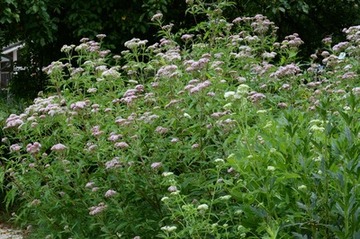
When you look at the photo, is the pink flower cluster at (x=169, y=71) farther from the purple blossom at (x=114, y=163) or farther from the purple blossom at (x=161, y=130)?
the purple blossom at (x=114, y=163)

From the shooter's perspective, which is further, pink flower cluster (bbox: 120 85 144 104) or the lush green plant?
pink flower cluster (bbox: 120 85 144 104)

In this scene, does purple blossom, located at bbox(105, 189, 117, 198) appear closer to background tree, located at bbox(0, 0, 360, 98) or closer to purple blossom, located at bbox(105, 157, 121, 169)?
purple blossom, located at bbox(105, 157, 121, 169)

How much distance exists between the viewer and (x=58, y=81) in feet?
17.4

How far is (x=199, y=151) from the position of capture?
14.1 ft

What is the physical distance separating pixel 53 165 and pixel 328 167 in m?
2.38

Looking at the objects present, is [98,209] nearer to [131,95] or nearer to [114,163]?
[114,163]

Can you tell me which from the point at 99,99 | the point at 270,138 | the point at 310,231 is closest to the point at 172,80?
the point at 99,99

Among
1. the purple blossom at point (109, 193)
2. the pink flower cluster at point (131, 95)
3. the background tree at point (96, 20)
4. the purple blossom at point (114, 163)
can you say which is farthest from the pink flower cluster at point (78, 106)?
the background tree at point (96, 20)

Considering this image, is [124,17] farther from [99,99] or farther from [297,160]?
[297,160]

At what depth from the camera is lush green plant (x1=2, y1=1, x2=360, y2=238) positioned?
3186mm

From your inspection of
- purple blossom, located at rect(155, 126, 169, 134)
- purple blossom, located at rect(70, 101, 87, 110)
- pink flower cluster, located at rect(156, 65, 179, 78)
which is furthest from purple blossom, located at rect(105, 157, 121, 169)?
pink flower cluster, located at rect(156, 65, 179, 78)

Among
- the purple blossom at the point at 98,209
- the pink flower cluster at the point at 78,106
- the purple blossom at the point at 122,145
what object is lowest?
the purple blossom at the point at 98,209

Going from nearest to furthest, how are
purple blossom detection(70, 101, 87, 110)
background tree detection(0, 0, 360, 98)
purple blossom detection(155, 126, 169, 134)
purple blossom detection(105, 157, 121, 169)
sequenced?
purple blossom detection(105, 157, 121, 169)
purple blossom detection(155, 126, 169, 134)
purple blossom detection(70, 101, 87, 110)
background tree detection(0, 0, 360, 98)

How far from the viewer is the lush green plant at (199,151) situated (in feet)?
10.5
